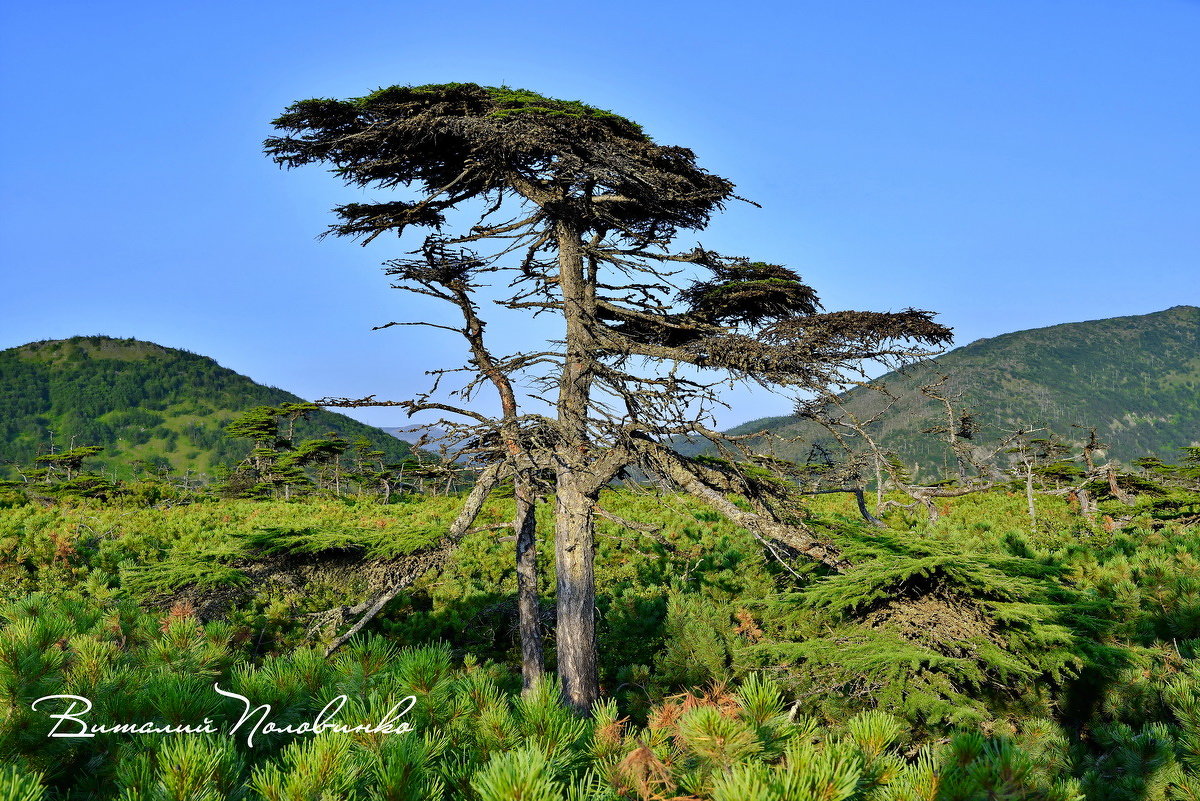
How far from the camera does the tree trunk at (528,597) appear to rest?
27.0ft

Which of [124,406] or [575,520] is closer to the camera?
[575,520]

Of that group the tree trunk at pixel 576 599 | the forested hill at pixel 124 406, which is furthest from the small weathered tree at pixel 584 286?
the forested hill at pixel 124 406

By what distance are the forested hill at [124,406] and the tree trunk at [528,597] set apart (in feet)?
386

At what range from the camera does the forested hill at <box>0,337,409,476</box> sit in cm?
13825

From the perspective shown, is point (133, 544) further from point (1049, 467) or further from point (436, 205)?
point (1049, 467)

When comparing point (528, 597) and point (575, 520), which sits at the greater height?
point (575, 520)

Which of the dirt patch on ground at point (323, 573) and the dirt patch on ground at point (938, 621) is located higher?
the dirt patch on ground at point (323, 573)

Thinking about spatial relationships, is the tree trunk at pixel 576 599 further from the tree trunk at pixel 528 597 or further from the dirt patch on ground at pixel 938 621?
the dirt patch on ground at pixel 938 621

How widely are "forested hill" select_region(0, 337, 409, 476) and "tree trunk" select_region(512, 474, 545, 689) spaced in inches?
4626

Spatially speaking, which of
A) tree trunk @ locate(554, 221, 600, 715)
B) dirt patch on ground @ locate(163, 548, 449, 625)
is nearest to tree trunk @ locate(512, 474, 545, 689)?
tree trunk @ locate(554, 221, 600, 715)

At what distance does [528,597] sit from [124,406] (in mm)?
181573

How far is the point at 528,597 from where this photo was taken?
845 cm

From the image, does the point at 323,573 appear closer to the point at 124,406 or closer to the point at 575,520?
the point at 575,520

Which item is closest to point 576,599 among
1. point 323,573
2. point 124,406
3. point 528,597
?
point 528,597
